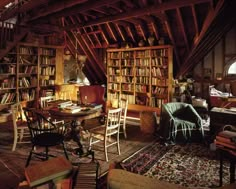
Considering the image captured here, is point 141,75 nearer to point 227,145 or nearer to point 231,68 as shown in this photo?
point 231,68

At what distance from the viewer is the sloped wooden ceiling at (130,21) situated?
481cm

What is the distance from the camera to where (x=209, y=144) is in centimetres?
409

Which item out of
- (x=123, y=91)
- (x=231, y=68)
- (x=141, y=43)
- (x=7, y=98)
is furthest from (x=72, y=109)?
(x=231, y=68)

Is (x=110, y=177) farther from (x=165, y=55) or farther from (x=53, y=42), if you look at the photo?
(x=53, y=42)

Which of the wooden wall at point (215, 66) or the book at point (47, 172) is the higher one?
the wooden wall at point (215, 66)

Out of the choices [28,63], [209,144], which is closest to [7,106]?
[28,63]

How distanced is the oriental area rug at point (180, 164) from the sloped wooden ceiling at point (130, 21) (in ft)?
9.32

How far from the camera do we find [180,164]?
3312 mm

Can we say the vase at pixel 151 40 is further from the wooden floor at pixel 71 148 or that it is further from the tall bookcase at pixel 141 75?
the wooden floor at pixel 71 148

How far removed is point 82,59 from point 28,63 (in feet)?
7.40

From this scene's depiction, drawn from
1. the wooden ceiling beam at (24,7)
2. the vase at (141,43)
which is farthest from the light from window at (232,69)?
the wooden ceiling beam at (24,7)

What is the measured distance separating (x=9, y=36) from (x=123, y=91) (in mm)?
3875

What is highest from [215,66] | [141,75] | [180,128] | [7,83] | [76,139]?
[215,66]

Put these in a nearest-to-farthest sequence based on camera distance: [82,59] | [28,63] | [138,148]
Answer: [138,148] < [82,59] < [28,63]
